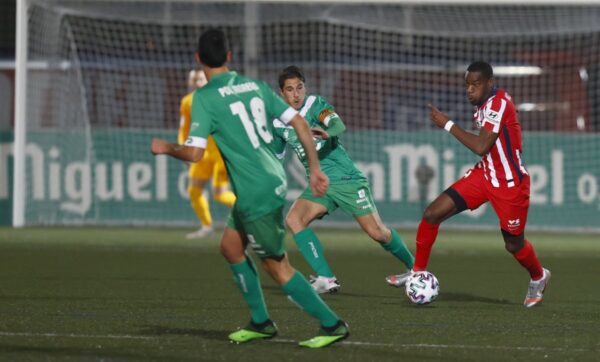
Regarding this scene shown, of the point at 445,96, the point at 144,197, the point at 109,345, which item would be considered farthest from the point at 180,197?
the point at 109,345

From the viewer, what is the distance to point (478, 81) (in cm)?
891

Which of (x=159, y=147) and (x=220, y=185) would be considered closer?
(x=159, y=147)

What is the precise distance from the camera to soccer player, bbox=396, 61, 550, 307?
883 centimetres

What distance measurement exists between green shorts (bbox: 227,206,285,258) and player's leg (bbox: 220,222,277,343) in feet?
0.44

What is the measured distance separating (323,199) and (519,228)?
175 centimetres

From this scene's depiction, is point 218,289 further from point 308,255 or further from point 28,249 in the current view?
point 28,249

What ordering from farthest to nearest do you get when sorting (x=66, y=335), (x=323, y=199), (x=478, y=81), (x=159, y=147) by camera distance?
1. (x=323, y=199)
2. (x=478, y=81)
3. (x=66, y=335)
4. (x=159, y=147)

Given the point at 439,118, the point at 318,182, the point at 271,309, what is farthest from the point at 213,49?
the point at 271,309

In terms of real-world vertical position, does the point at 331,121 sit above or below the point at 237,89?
below

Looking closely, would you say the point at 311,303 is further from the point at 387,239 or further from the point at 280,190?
the point at 387,239

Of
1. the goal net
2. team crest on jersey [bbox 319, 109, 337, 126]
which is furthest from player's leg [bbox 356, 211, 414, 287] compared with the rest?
the goal net

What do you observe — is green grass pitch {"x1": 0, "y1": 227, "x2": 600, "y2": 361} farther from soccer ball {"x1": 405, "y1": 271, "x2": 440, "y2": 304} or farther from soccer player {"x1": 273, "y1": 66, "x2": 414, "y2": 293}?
soccer player {"x1": 273, "y1": 66, "x2": 414, "y2": 293}

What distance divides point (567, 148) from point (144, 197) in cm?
645

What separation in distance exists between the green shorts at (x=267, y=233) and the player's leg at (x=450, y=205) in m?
2.61
